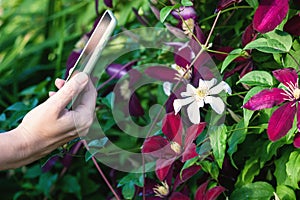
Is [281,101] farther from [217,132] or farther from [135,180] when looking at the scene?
[135,180]

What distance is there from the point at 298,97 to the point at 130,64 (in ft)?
2.01

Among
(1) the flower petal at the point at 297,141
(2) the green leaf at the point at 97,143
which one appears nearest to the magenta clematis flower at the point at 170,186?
(2) the green leaf at the point at 97,143

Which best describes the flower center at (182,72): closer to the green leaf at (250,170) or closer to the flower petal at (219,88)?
the flower petal at (219,88)

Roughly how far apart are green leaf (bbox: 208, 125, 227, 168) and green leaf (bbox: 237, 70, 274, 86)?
Result: 9cm

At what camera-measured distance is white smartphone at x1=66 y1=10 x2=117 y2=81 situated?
2.96 feet

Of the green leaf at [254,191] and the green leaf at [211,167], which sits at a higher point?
the green leaf at [211,167]

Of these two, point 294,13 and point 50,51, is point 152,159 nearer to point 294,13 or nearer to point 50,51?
point 294,13

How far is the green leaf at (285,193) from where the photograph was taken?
1.05 m

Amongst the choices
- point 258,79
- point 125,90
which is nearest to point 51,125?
point 258,79

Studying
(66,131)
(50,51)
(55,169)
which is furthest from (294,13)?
(50,51)

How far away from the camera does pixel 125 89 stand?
4.69 feet

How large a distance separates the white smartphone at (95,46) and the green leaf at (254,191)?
0.38m

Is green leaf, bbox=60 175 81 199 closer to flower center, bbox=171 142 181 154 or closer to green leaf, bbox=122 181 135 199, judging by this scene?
green leaf, bbox=122 181 135 199

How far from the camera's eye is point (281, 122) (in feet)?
2.94
